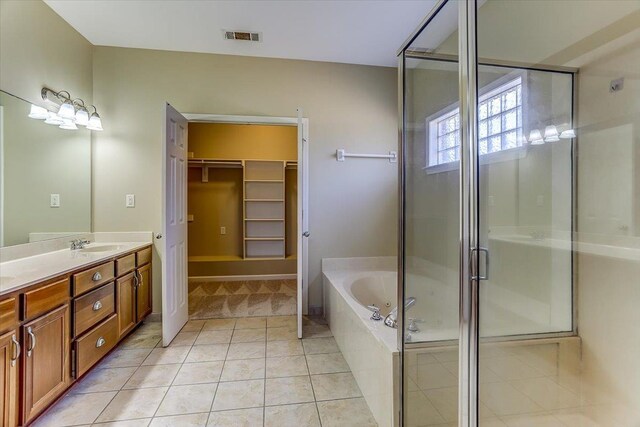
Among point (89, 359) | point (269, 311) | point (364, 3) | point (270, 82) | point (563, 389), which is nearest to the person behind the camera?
point (563, 389)

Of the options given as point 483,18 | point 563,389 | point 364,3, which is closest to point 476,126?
point 483,18

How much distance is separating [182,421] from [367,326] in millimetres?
1160

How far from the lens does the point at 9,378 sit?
137cm

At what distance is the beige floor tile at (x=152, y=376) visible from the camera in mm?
1929

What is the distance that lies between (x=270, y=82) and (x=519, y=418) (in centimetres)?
324

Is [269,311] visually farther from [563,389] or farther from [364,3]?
[364,3]

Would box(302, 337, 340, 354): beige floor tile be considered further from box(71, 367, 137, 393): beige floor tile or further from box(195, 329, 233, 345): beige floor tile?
box(71, 367, 137, 393): beige floor tile

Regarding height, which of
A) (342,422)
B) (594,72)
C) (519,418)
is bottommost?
(342,422)

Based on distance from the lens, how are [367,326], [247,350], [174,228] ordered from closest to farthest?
1. [367,326]
2. [247,350]
3. [174,228]

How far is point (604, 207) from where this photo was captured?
133 cm

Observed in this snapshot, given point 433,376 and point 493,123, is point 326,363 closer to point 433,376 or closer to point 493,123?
point 433,376

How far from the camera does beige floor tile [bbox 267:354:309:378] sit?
2.06m

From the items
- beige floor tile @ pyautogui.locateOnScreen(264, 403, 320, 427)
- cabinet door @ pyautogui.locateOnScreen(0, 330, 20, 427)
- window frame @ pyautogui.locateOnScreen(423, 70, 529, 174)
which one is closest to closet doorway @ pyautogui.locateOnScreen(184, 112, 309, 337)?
beige floor tile @ pyautogui.locateOnScreen(264, 403, 320, 427)

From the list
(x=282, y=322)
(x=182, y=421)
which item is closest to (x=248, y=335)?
(x=282, y=322)
